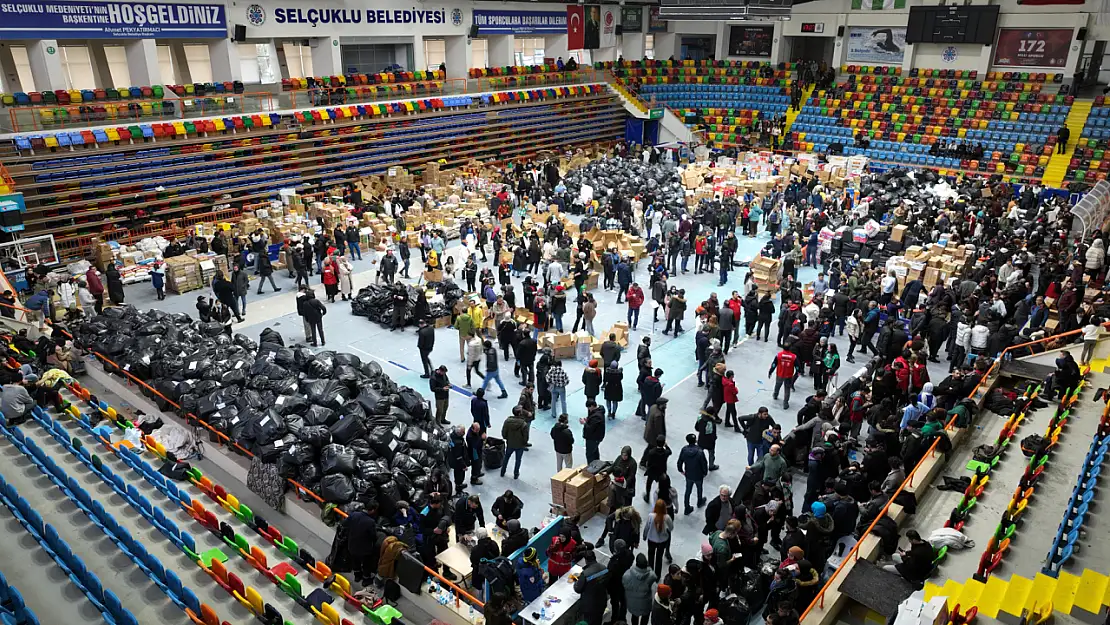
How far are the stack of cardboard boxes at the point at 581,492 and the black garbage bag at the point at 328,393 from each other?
3080 mm

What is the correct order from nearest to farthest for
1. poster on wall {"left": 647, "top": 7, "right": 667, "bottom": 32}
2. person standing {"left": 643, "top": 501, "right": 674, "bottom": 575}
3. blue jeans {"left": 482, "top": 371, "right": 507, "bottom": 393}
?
person standing {"left": 643, "top": 501, "right": 674, "bottom": 575}
blue jeans {"left": 482, "top": 371, "right": 507, "bottom": 393}
poster on wall {"left": 647, "top": 7, "right": 667, "bottom": 32}

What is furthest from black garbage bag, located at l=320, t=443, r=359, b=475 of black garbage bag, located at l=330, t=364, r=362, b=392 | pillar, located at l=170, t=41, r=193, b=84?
pillar, located at l=170, t=41, r=193, b=84

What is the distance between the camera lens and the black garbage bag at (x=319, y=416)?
9664mm

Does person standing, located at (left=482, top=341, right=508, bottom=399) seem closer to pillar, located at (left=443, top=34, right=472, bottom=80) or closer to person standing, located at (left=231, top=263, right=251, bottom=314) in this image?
person standing, located at (left=231, top=263, right=251, bottom=314)

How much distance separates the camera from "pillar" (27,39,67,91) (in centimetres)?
2028

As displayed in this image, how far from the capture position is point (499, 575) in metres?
7.19

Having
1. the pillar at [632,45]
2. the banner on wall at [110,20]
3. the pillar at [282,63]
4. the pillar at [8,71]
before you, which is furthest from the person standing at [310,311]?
the pillar at [632,45]

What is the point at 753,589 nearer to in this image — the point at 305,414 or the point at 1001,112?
the point at 305,414

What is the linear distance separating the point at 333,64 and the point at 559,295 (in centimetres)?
1703

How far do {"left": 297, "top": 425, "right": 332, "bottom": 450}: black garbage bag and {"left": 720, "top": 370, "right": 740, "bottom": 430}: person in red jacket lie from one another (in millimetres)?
5270

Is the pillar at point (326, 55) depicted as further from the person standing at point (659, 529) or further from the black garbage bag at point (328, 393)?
the person standing at point (659, 529)

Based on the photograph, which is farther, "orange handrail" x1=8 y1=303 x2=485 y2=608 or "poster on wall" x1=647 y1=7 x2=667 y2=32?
"poster on wall" x1=647 y1=7 x2=667 y2=32

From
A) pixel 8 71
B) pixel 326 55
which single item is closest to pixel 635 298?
pixel 326 55

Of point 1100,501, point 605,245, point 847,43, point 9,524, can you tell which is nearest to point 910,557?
point 1100,501
